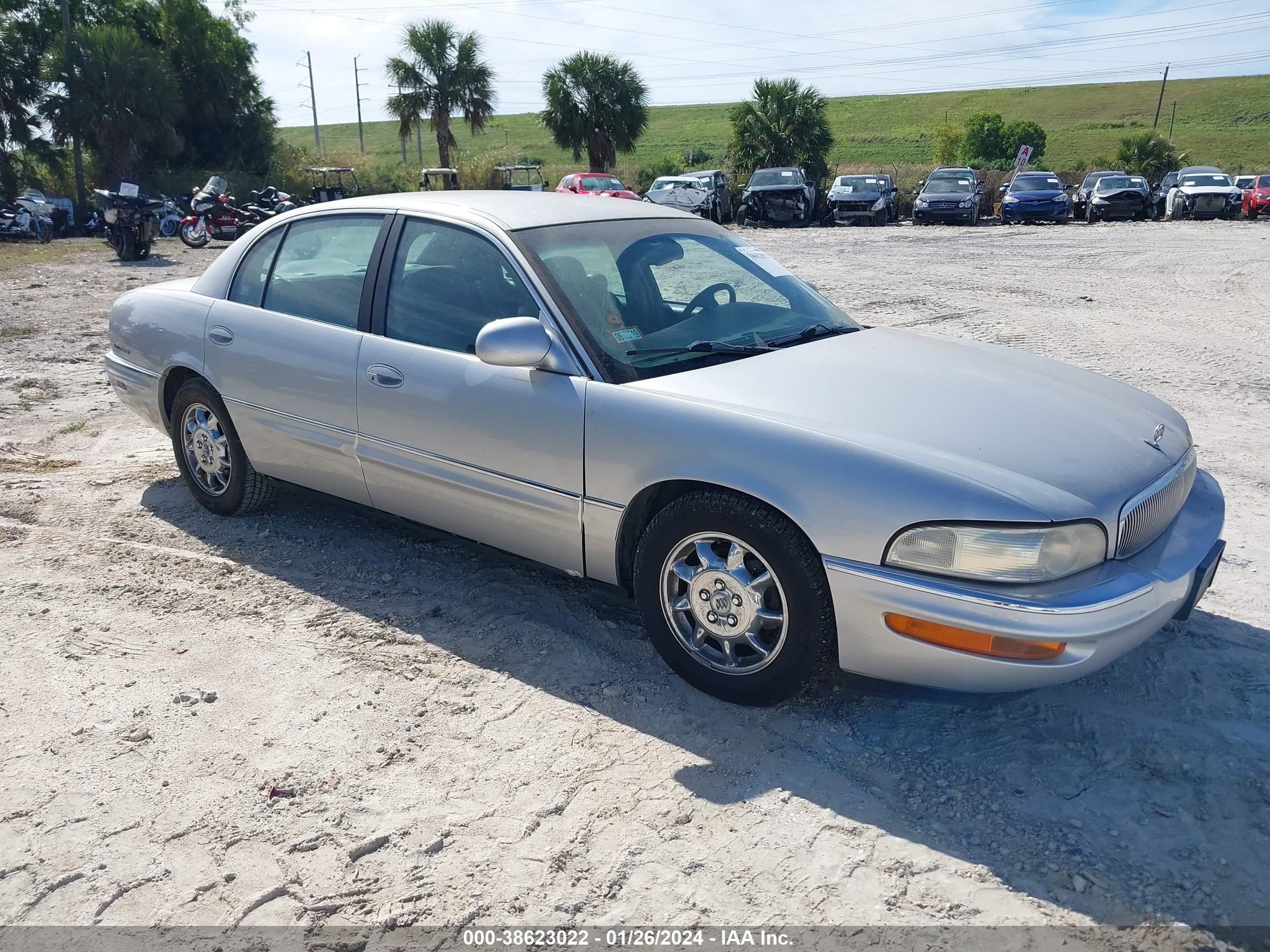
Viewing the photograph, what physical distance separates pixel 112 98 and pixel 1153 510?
1413 inches

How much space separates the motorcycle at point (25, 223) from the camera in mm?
23516

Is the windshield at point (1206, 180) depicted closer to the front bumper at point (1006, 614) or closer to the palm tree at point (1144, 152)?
the palm tree at point (1144, 152)

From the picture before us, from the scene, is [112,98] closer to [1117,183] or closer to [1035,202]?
[1035,202]

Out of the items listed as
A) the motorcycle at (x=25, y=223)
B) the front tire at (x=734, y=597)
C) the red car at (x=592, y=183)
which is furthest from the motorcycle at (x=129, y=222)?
the front tire at (x=734, y=597)

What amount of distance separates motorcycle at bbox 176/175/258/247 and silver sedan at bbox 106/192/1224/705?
18326 millimetres

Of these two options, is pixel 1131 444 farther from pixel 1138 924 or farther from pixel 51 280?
pixel 51 280

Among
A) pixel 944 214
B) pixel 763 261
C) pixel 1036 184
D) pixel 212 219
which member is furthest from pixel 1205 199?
pixel 763 261

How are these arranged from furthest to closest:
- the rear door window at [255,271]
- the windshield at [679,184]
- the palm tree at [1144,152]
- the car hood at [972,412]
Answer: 1. the palm tree at [1144,152]
2. the windshield at [679,184]
3. the rear door window at [255,271]
4. the car hood at [972,412]

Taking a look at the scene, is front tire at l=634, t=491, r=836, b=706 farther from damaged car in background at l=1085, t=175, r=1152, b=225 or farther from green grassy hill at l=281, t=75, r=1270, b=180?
green grassy hill at l=281, t=75, r=1270, b=180

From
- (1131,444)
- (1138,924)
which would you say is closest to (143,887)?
(1138,924)

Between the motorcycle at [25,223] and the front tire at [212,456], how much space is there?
21.9 meters

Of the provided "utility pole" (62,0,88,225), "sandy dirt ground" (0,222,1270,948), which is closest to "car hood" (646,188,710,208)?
"utility pole" (62,0,88,225)

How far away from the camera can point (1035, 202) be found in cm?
2747

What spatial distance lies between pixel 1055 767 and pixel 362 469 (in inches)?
108
